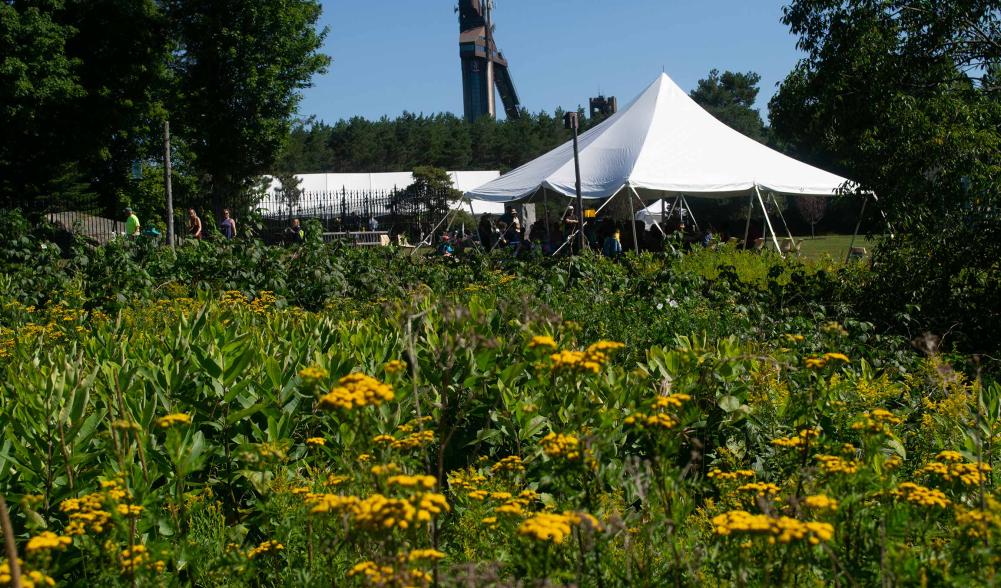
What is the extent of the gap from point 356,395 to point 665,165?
45.1ft

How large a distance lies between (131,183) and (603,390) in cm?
2743

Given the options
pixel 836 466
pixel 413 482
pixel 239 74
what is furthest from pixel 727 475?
pixel 239 74

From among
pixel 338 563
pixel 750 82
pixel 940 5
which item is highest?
pixel 750 82

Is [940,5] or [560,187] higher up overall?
[940,5]

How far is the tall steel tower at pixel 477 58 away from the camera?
111938 millimetres

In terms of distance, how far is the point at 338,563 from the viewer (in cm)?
255

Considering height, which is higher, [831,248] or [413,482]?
[413,482]

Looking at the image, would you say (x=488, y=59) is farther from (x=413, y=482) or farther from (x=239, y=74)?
(x=413, y=482)

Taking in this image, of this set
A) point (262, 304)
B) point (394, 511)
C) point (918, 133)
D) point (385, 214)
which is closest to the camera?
point (394, 511)

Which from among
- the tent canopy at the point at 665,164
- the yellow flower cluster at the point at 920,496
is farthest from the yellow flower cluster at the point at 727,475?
the tent canopy at the point at 665,164

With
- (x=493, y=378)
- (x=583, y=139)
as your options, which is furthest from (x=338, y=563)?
(x=583, y=139)

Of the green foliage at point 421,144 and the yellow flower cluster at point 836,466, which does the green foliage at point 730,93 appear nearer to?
the green foliage at point 421,144

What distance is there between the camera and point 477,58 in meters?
114

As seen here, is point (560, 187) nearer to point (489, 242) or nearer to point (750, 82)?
point (489, 242)
